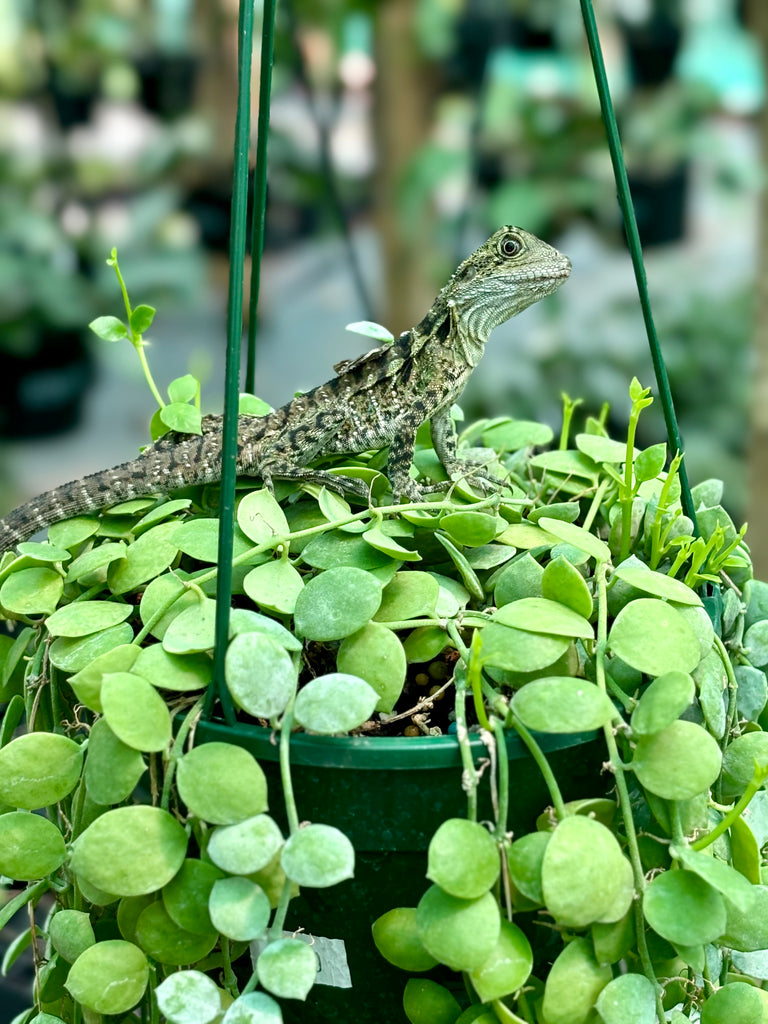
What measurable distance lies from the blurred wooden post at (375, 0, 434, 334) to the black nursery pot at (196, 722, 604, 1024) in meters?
2.12

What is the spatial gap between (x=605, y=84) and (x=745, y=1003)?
2.26ft

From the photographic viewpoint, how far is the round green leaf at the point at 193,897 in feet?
2.41

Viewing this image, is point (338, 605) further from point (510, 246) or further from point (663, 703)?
point (510, 246)

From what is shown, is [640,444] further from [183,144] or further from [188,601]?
[188,601]

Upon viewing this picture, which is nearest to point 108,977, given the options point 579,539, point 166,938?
point 166,938

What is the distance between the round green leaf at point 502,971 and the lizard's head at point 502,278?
75cm

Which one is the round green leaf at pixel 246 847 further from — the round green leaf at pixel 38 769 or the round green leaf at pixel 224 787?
the round green leaf at pixel 38 769

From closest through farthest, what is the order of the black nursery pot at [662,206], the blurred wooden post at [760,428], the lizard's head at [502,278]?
the lizard's head at [502,278] → the blurred wooden post at [760,428] → the black nursery pot at [662,206]

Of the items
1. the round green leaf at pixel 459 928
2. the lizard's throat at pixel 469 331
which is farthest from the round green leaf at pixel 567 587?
the lizard's throat at pixel 469 331

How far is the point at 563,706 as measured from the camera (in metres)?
0.69

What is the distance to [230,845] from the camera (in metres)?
0.69

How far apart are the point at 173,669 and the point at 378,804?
0.17m

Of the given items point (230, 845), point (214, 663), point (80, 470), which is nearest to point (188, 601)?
point (214, 663)

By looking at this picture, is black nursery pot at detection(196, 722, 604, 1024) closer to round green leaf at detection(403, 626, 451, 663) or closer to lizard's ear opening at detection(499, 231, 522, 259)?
round green leaf at detection(403, 626, 451, 663)
